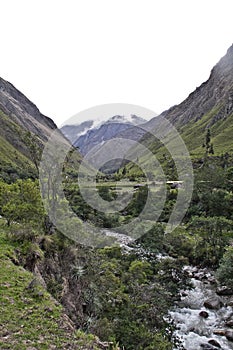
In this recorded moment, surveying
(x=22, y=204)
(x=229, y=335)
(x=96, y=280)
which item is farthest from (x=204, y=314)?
(x=22, y=204)

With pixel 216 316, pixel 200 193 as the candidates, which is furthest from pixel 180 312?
pixel 200 193

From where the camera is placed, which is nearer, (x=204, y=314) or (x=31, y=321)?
(x=31, y=321)

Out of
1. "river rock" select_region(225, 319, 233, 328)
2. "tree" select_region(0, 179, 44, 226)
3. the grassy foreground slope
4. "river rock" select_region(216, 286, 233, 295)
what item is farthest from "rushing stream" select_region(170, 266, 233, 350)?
"tree" select_region(0, 179, 44, 226)

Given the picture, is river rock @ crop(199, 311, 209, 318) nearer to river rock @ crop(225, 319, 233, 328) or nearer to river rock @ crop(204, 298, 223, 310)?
river rock @ crop(204, 298, 223, 310)

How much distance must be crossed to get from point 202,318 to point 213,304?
8.49 ft

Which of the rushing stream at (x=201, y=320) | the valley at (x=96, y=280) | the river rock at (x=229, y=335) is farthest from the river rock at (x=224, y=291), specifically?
the river rock at (x=229, y=335)

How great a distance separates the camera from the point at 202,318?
29.9 m

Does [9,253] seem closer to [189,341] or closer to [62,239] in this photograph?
[62,239]

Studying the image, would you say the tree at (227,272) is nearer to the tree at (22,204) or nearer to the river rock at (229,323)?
the river rock at (229,323)

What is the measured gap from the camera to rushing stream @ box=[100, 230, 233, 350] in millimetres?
25073

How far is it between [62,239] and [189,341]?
46.5 ft

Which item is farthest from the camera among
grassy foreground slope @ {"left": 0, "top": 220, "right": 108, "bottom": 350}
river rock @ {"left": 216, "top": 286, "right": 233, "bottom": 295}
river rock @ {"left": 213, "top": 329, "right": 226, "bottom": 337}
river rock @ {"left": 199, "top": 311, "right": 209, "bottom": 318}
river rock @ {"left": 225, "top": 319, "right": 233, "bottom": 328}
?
river rock @ {"left": 216, "top": 286, "right": 233, "bottom": 295}

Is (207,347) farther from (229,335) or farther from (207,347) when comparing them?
A: (229,335)

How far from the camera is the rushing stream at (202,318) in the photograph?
82.3 ft
